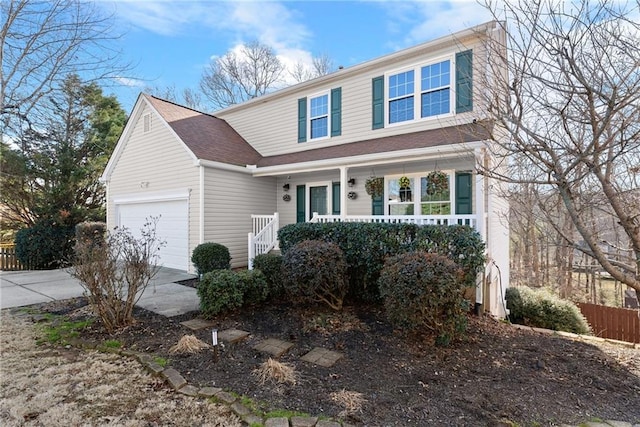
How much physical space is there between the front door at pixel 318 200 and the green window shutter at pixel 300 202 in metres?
0.26

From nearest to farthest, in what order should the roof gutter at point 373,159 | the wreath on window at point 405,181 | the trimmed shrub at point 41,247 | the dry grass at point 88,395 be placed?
1. the dry grass at point 88,395
2. the roof gutter at point 373,159
3. the wreath on window at point 405,181
4. the trimmed shrub at point 41,247

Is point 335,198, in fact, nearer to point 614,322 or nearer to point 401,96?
point 401,96

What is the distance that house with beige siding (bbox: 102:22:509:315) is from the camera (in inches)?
310

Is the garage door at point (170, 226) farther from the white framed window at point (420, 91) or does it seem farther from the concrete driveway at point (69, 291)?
the white framed window at point (420, 91)

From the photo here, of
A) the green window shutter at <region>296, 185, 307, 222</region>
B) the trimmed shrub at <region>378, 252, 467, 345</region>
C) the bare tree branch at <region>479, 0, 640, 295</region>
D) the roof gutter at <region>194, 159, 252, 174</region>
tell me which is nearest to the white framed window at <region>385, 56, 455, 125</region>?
the green window shutter at <region>296, 185, 307, 222</region>

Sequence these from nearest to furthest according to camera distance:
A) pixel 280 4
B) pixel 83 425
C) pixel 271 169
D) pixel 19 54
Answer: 1. pixel 83 425
2. pixel 280 4
3. pixel 19 54
4. pixel 271 169

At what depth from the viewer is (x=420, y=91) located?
8695 mm

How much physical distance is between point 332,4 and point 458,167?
5.33m

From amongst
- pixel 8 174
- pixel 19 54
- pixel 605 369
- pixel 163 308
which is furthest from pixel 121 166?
pixel 605 369

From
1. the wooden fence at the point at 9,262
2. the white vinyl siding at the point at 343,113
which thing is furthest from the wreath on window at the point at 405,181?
the wooden fence at the point at 9,262

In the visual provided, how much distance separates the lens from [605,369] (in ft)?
12.0

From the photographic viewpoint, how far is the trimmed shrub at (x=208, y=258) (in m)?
8.11

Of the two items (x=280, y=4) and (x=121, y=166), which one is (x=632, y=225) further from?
(x=121, y=166)

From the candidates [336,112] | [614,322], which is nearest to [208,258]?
[336,112]
